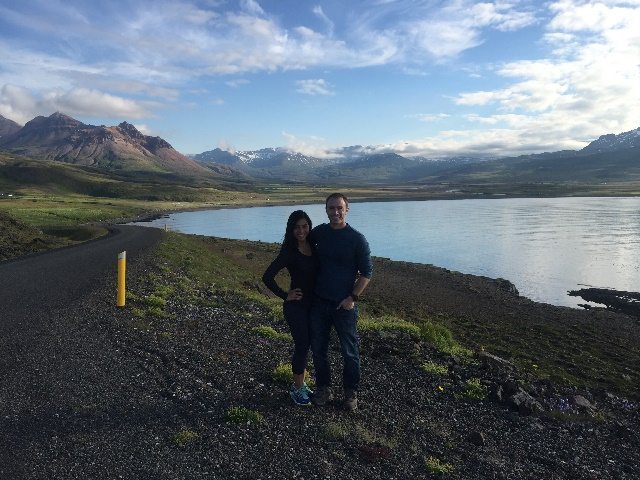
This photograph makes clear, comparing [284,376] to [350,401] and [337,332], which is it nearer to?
[350,401]

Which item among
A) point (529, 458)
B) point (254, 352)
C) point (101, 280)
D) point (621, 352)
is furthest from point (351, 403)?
point (621, 352)

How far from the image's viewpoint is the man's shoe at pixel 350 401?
8.30 metres

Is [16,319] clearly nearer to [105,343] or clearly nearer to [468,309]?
[105,343]

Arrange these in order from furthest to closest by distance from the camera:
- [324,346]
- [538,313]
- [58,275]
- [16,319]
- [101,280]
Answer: [538,313]
[58,275]
[101,280]
[16,319]
[324,346]

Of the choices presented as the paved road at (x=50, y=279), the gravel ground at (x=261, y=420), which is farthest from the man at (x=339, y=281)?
the paved road at (x=50, y=279)

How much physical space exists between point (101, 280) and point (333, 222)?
48.5 feet

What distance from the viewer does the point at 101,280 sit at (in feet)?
62.7

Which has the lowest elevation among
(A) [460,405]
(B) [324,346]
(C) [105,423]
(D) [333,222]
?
(A) [460,405]

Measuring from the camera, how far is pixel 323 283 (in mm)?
7922

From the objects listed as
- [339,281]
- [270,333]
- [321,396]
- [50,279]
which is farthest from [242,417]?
[50,279]

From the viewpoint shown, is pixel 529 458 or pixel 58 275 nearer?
pixel 529 458

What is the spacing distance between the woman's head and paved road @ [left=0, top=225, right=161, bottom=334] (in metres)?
8.90

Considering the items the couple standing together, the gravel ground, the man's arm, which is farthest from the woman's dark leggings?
the gravel ground

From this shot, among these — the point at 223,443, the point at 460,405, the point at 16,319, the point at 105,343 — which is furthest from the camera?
the point at 16,319
